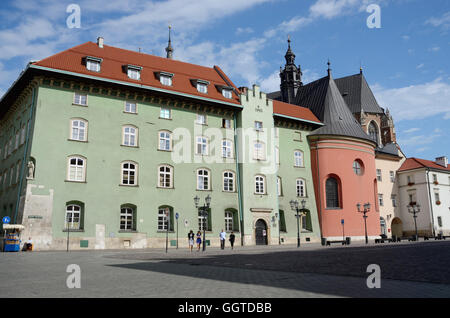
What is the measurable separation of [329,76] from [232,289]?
48.9m

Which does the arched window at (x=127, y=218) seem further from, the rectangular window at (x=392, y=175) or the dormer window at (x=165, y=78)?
the rectangular window at (x=392, y=175)

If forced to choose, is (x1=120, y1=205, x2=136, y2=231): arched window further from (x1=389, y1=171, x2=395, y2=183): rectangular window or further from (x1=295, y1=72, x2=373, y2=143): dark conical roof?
(x1=389, y1=171, x2=395, y2=183): rectangular window

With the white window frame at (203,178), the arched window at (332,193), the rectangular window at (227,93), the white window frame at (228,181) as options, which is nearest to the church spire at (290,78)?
the arched window at (332,193)

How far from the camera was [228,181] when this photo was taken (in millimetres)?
38688

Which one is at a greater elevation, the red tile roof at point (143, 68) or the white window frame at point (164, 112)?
the red tile roof at point (143, 68)

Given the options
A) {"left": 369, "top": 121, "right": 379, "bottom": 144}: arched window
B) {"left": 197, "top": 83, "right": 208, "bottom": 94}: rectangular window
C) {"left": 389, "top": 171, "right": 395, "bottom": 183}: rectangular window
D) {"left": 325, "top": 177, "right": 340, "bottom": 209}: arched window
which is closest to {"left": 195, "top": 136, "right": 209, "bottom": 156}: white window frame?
{"left": 197, "top": 83, "right": 208, "bottom": 94}: rectangular window

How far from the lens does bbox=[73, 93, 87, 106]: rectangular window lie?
105ft

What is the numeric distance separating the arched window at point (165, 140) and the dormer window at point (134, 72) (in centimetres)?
518

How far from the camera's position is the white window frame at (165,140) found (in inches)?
1396

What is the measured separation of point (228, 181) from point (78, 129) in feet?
46.9

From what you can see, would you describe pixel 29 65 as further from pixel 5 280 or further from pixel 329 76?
pixel 329 76

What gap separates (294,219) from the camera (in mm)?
42531

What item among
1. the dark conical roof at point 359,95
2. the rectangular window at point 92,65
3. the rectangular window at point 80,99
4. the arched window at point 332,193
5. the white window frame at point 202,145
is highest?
the dark conical roof at point 359,95

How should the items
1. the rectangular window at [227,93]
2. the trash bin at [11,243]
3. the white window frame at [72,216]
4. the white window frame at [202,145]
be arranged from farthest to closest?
1. the rectangular window at [227,93]
2. the white window frame at [202,145]
3. the white window frame at [72,216]
4. the trash bin at [11,243]
